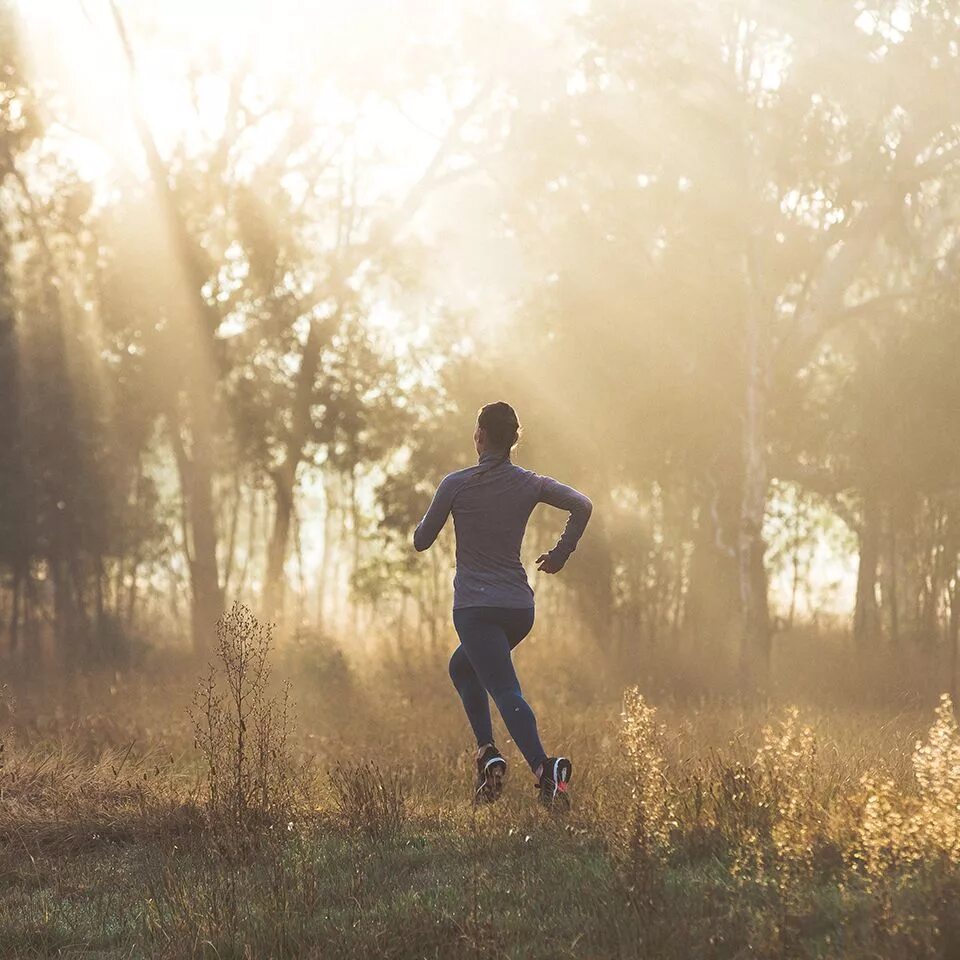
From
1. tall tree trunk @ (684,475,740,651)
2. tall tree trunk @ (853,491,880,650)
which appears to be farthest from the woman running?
tall tree trunk @ (853,491,880,650)

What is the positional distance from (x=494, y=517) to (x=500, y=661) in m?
0.78

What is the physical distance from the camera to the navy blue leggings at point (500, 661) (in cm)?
658

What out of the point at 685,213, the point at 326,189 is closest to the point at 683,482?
the point at 685,213

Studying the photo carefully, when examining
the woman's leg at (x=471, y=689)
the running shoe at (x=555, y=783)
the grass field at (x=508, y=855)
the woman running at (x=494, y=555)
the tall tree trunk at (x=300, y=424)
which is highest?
the tall tree trunk at (x=300, y=424)

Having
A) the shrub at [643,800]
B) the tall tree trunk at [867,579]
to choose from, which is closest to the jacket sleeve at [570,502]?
the shrub at [643,800]

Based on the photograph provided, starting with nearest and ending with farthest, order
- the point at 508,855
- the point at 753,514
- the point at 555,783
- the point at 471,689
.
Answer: the point at 508,855 < the point at 555,783 < the point at 471,689 < the point at 753,514

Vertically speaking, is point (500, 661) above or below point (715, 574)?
below

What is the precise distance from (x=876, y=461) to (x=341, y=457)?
922 centimetres

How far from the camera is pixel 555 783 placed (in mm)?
6367

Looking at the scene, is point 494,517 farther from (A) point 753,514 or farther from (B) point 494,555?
(A) point 753,514

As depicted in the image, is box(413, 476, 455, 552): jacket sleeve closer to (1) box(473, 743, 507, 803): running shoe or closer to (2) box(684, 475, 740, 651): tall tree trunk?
(1) box(473, 743, 507, 803): running shoe

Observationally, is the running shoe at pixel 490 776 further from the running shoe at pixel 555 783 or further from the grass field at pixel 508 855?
the running shoe at pixel 555 783

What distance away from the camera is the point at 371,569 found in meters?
22.1

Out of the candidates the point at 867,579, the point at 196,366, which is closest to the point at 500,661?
the point at 196,366
